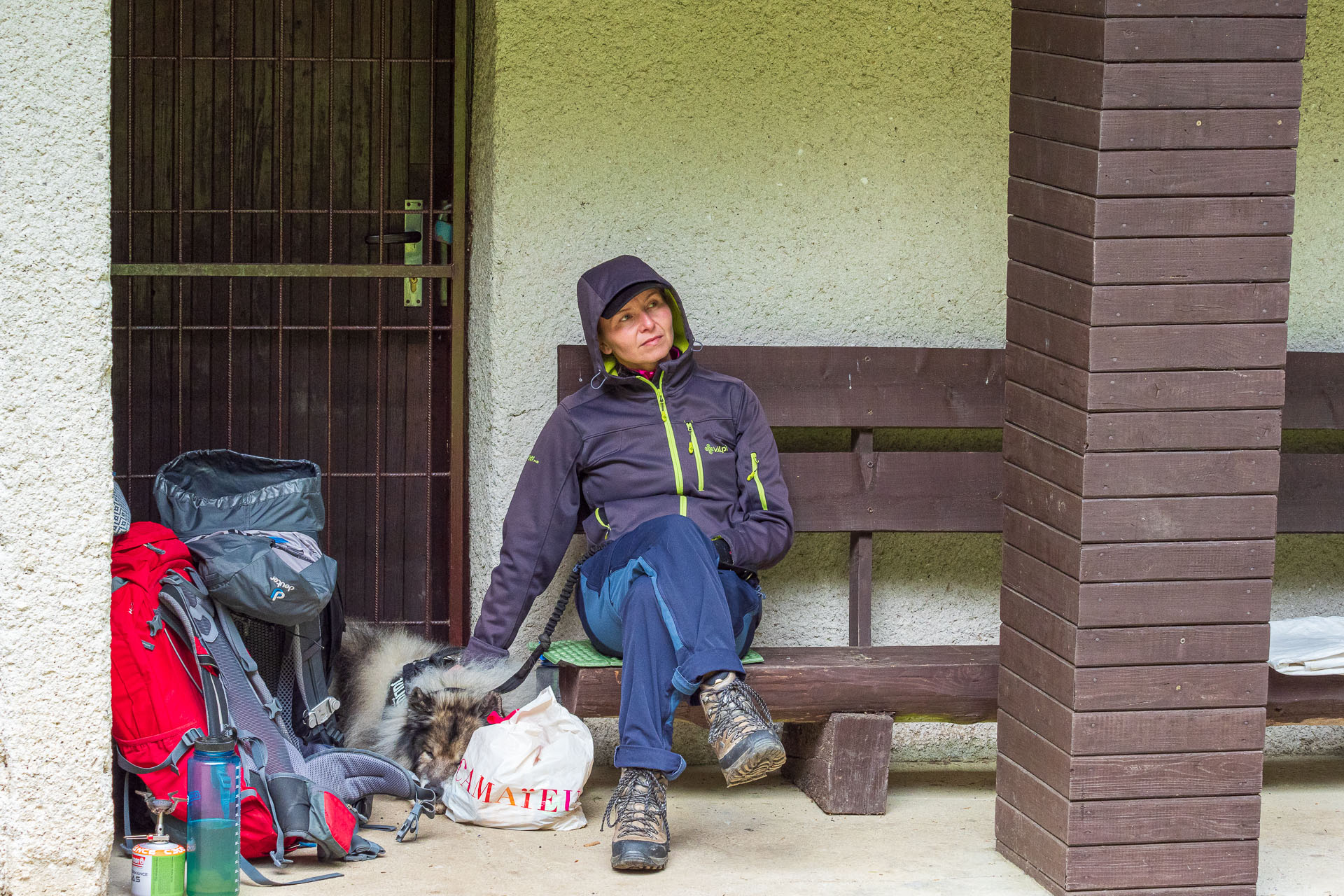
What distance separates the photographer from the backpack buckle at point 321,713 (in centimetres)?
384

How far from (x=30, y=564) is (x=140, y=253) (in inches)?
62.1

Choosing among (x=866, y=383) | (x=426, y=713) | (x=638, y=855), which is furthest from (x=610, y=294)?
(x=638, y=855)

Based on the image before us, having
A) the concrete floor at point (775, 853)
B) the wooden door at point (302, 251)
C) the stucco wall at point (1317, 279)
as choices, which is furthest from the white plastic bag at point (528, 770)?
the stucco wall at point (1317, 279)

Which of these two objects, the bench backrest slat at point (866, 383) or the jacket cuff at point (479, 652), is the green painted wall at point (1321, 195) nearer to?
the bench backrest slat at point (866, 383)

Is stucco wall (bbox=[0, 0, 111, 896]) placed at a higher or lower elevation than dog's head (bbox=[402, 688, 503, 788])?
higher

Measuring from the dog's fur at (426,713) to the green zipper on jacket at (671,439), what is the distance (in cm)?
62

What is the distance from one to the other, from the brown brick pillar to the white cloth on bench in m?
0.54

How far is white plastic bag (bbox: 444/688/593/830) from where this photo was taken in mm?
3656

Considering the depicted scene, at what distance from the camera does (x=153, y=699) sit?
3.33m

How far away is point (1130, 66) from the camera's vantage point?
9.83 ft

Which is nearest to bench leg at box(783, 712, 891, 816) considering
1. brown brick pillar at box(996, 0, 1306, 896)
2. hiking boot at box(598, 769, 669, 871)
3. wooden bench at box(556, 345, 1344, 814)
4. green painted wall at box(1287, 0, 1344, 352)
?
wooden bench at box(556, 345, 1344, 814)

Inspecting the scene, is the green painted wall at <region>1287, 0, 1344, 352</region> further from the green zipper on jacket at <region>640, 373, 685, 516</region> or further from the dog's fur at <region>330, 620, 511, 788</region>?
the dog's fur at <region>330, 620, 511, 788</region>

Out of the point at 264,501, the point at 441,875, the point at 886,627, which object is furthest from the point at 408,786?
the point at 886,627

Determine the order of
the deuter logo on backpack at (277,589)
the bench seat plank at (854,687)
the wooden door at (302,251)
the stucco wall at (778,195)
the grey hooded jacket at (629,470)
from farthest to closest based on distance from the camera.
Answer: the wooden door at (302,251) → the stucco wall at (778,195) → the grey hooded jacket at (629,470) → the bench seat plank at (854,687) → the deuter logo on backpack at (277,589)
